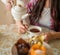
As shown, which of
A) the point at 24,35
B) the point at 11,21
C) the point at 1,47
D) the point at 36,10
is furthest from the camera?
the point at 11,21

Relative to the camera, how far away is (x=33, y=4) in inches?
59.8

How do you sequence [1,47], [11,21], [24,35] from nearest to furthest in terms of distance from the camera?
[1,47] → [24,35] → [11,21]

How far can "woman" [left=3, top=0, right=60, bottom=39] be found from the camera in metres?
1.42

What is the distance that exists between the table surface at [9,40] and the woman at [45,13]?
28 cm

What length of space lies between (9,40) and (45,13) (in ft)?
1.71

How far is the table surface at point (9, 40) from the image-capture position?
0.99m

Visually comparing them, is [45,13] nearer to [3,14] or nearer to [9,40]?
[9,40]

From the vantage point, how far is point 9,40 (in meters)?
1.09

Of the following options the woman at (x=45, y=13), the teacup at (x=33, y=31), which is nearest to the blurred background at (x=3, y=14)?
the woman at (x=45, y=13)

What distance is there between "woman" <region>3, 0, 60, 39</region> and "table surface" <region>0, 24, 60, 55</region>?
279mm

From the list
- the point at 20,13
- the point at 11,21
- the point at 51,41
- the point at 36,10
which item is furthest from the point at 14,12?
the point at 11,21

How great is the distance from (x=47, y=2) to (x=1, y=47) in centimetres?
65

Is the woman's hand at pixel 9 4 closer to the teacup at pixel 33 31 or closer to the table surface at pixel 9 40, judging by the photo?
the table surface at pixel 9 40

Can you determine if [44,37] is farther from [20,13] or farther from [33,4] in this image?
[33,4]
